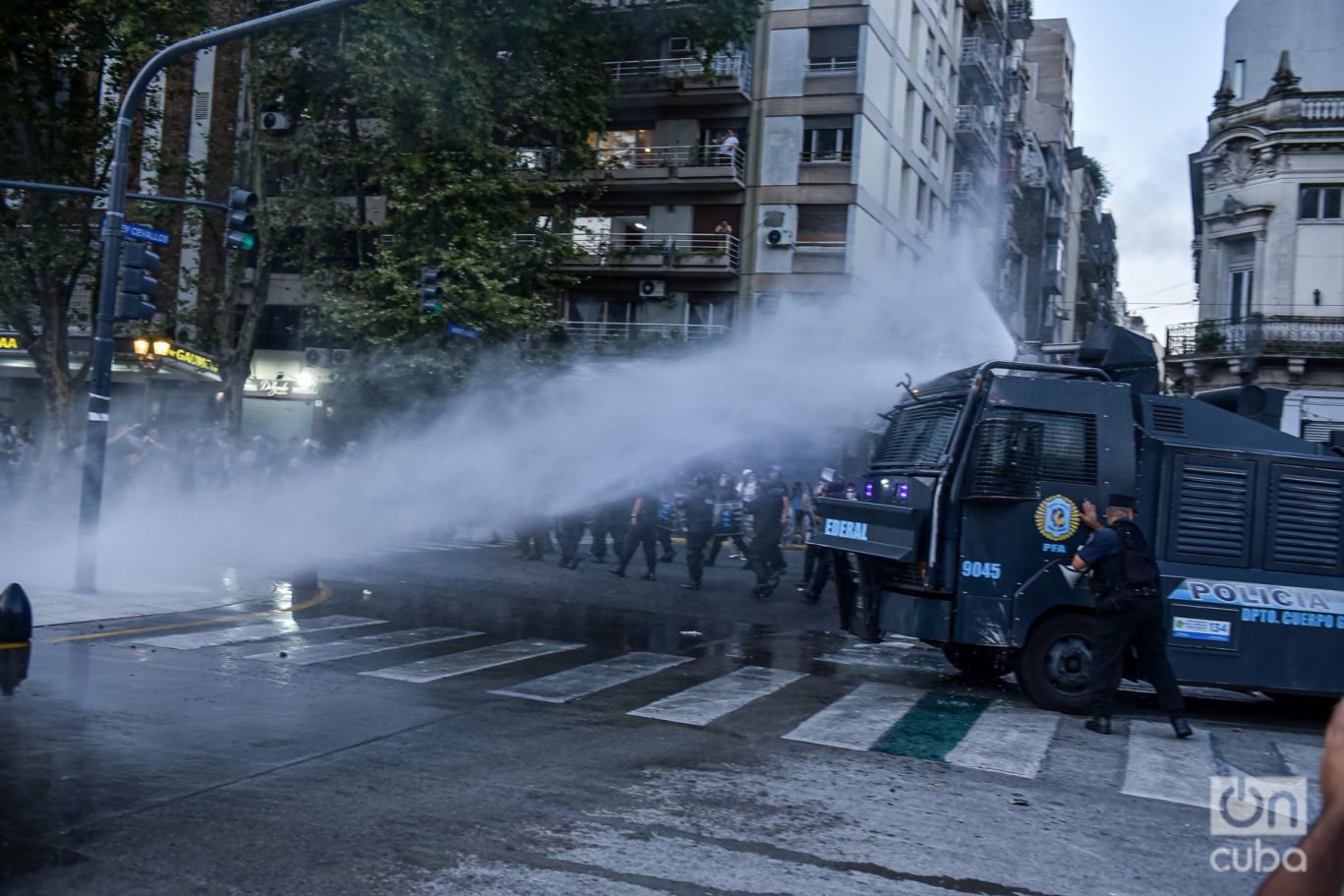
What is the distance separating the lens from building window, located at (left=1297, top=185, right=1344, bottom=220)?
2773 centimetres

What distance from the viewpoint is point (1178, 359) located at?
2942 centimetres

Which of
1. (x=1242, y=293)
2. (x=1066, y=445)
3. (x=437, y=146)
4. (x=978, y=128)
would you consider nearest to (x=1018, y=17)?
(x=978, y=128)

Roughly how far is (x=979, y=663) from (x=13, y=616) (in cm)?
831

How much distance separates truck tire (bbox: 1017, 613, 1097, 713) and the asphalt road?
220 millimetres

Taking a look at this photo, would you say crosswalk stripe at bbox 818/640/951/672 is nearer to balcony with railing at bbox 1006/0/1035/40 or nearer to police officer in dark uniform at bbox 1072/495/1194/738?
police officer in dark uniform at bbox 1072/495/1194/738

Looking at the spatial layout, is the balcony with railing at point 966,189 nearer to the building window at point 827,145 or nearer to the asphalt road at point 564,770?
the building window at point 827,145

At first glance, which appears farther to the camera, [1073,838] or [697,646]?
[697,646]

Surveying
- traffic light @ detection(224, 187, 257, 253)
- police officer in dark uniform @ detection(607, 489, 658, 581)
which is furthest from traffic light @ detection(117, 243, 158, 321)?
police officer in dark uniform @ detection(607, 489, 658, 581)

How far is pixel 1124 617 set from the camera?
330 inches

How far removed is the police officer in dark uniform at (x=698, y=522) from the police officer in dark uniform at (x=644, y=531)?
82 cm

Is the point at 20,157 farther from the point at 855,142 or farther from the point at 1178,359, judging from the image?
the point at 1178,359

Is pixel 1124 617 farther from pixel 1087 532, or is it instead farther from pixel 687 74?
pixel 687 74

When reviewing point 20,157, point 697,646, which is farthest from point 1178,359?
point 20,157

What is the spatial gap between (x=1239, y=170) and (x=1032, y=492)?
24262 mm
